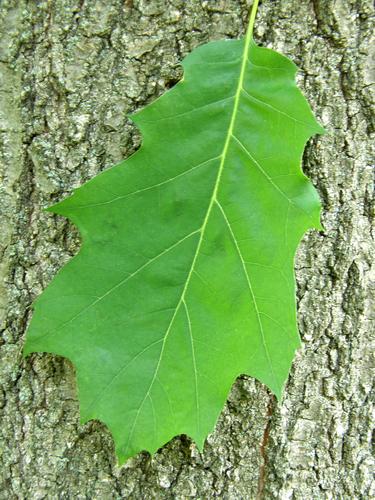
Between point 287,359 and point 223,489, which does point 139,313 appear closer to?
point 287,359

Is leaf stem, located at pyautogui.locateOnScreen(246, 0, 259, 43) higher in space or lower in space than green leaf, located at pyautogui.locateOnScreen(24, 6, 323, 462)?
higher

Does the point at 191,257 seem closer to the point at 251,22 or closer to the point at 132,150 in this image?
the point at 132,150

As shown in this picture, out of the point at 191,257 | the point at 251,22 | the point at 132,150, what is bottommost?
the point at 191,257

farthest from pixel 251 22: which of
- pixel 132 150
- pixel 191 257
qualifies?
pixel 191 257

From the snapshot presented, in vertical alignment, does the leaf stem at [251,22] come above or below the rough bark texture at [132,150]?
above

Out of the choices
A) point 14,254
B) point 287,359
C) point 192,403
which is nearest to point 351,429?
point 287,359
